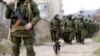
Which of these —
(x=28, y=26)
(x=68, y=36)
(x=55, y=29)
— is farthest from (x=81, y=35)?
(x=28, y=26)

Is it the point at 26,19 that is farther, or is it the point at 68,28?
the point at 68,28

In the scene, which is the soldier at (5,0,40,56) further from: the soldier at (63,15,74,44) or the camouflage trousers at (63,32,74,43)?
the camouflage trousers at (63,32,74,43)

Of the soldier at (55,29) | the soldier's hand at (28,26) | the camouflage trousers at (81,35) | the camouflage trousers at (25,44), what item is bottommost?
the camouflage trousers at (81,35)

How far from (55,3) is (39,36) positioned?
3536 cm

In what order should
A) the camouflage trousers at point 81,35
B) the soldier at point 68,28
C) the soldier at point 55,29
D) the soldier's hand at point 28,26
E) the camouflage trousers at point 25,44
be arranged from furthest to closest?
the camouflage trousers at point 81,35, the soldier at point 68,28, the soldier at point 55,29, the camouflage trousers at point 25,44, the soldier's hand at point 28,26

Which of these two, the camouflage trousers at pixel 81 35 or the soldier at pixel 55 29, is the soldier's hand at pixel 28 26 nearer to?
the soldier at pixel 55 29

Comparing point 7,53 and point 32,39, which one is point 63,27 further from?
point 32,39

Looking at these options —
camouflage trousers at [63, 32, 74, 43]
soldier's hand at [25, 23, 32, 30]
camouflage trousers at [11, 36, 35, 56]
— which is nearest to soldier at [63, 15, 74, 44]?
camouflage trousers at [63, 32, 74, 43]

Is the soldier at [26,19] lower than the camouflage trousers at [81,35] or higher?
higher

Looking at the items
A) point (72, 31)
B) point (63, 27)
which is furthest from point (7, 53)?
point (72, 31)

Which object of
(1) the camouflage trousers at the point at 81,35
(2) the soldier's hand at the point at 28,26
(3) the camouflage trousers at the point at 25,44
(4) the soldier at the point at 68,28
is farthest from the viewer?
(1) the camouflage trousers at the point at 81,35

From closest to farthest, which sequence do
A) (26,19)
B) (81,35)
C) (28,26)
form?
(28,26)
(26,19)
(81,35)

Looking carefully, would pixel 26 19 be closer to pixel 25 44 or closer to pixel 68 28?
pixel 25 44

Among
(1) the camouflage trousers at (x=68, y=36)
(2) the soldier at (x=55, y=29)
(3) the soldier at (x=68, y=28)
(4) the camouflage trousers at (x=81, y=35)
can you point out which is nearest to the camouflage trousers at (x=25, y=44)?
(2) the soldier at (x=55, y=29)
